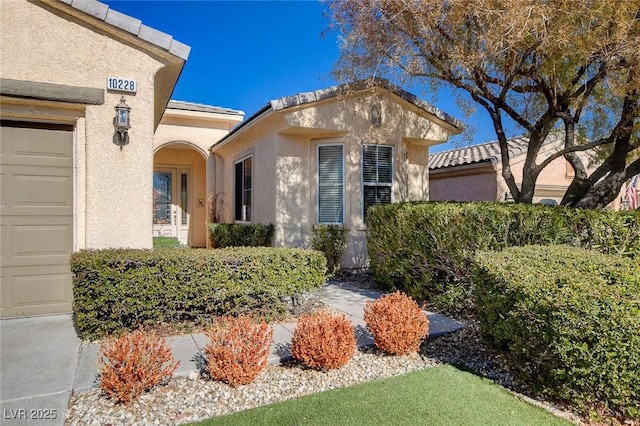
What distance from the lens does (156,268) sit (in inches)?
225

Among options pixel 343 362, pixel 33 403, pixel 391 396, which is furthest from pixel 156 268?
pixel 391 396

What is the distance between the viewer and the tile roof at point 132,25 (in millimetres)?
6543

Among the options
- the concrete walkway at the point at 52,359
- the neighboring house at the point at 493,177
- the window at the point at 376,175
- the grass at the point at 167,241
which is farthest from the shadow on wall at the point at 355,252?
the grass at the point at 167,241

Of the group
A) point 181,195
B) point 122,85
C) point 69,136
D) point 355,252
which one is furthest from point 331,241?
point 181,195

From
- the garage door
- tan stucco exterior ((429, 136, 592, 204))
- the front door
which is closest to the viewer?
the garage door

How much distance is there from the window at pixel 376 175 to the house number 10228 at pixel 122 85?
20.4 feet

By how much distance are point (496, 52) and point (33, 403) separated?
8.97m

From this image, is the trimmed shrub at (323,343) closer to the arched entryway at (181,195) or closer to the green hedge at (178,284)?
the green hedge at (178,284)

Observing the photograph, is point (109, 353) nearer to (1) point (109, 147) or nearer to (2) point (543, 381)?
(1) point (109, 147)

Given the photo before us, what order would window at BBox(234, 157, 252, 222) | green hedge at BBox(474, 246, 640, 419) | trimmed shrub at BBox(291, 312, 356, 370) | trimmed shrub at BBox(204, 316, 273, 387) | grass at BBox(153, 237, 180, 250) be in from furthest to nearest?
grass at BBox(153, 237, 180, 250) < window at BBox(234, 157, 252, 222) < trimmed shrub at BBox(291, 312, 356, 370) < trimmed shrub at BBox(204, 316, 273, 387) < green hedge at BBox(474, 246, 640, 419)

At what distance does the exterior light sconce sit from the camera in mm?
6738

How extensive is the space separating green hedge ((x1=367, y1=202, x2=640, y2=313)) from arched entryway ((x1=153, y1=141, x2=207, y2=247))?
39.6ft

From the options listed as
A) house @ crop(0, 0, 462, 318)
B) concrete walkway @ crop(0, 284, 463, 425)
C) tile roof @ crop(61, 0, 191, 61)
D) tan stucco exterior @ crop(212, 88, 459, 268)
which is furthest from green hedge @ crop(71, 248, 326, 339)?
tan stucco exterior @ crop(212, 88, 459, 268)

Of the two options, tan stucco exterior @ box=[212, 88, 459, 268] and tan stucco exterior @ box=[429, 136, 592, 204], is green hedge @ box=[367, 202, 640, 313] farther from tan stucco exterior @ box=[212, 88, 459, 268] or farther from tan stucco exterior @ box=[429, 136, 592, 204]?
tan stucco exterior @ box=[429, 136, 592, 204]
